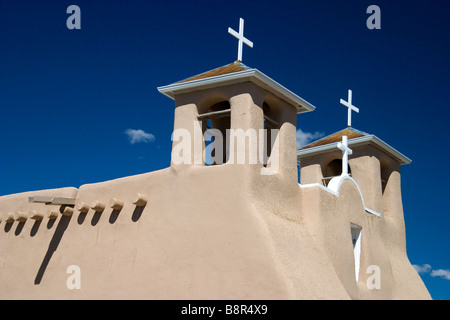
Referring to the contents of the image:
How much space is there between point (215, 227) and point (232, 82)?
2906 millimetres

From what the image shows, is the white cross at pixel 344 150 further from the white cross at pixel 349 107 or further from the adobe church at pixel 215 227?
the white cross at pixel 349 107

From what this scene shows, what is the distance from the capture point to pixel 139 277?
1089 centimetres

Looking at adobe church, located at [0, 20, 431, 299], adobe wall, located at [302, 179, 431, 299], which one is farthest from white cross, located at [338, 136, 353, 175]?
adobe wall, located at [302, 179, 431, 299]

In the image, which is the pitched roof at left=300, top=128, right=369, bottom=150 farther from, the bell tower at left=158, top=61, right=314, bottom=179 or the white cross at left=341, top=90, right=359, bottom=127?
the bell tower at left=158, top=61, right=314, bottom=179

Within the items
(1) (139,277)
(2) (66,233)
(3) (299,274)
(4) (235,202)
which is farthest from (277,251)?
(2) (66,233)

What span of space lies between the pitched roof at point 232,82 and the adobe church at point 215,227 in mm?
26

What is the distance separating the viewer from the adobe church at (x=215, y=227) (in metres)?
9.91

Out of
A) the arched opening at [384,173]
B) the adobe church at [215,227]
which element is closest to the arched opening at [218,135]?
the adobe church at [215,227]

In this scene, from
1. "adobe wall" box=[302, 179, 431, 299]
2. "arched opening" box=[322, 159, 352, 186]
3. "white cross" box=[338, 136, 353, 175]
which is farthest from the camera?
"arched opening" box=[322, 159, 352, 186]

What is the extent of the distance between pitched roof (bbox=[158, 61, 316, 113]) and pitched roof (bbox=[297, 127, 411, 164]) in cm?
267

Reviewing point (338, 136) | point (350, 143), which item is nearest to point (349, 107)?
point (338, 136)

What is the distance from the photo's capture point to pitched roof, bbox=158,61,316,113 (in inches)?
427
